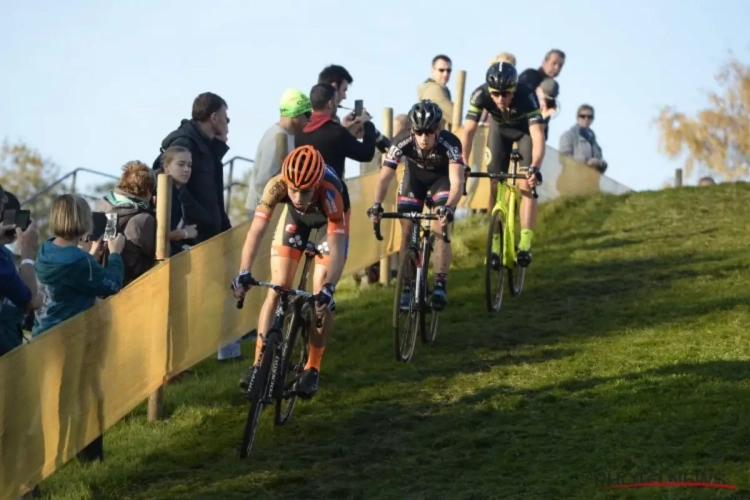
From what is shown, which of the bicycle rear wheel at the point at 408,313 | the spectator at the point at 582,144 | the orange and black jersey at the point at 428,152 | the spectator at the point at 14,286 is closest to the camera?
the spectator at the point at 14,286

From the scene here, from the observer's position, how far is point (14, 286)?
27.1 ft

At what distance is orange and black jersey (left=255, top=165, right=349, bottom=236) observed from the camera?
10.1 m

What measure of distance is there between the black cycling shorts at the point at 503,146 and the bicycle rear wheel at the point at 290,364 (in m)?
4.73

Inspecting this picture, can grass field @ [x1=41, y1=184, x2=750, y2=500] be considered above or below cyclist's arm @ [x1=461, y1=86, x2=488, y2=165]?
below

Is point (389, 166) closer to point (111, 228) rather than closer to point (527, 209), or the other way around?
point (527, 209)

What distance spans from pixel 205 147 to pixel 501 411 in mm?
3516

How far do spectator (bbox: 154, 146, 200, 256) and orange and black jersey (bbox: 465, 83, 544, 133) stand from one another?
3507 mm

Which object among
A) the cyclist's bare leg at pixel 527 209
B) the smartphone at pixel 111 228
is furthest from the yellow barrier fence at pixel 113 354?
the cyclist's bare leg at pixel 527 209

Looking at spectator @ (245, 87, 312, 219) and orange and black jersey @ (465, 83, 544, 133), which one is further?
orange and black jersey @ (465, 83, 544, 133)

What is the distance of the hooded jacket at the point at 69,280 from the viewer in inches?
352

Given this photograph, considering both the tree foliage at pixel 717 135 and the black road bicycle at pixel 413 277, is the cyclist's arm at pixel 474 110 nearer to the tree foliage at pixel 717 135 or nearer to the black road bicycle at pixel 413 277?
the black road bicycle at pixel 413 277

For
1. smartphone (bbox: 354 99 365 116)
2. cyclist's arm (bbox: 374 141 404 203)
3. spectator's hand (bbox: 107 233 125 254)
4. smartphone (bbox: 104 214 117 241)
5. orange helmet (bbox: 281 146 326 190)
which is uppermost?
smartphone (bbox: 354 99 365 116)

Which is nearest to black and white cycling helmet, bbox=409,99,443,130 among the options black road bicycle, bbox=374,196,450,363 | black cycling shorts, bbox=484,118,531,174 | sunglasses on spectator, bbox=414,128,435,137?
sunglasses on spectator, bbox=414,128,435,137

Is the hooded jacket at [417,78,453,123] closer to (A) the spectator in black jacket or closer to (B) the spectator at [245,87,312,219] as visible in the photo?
(B) the spectator at [245,87,312,219]
